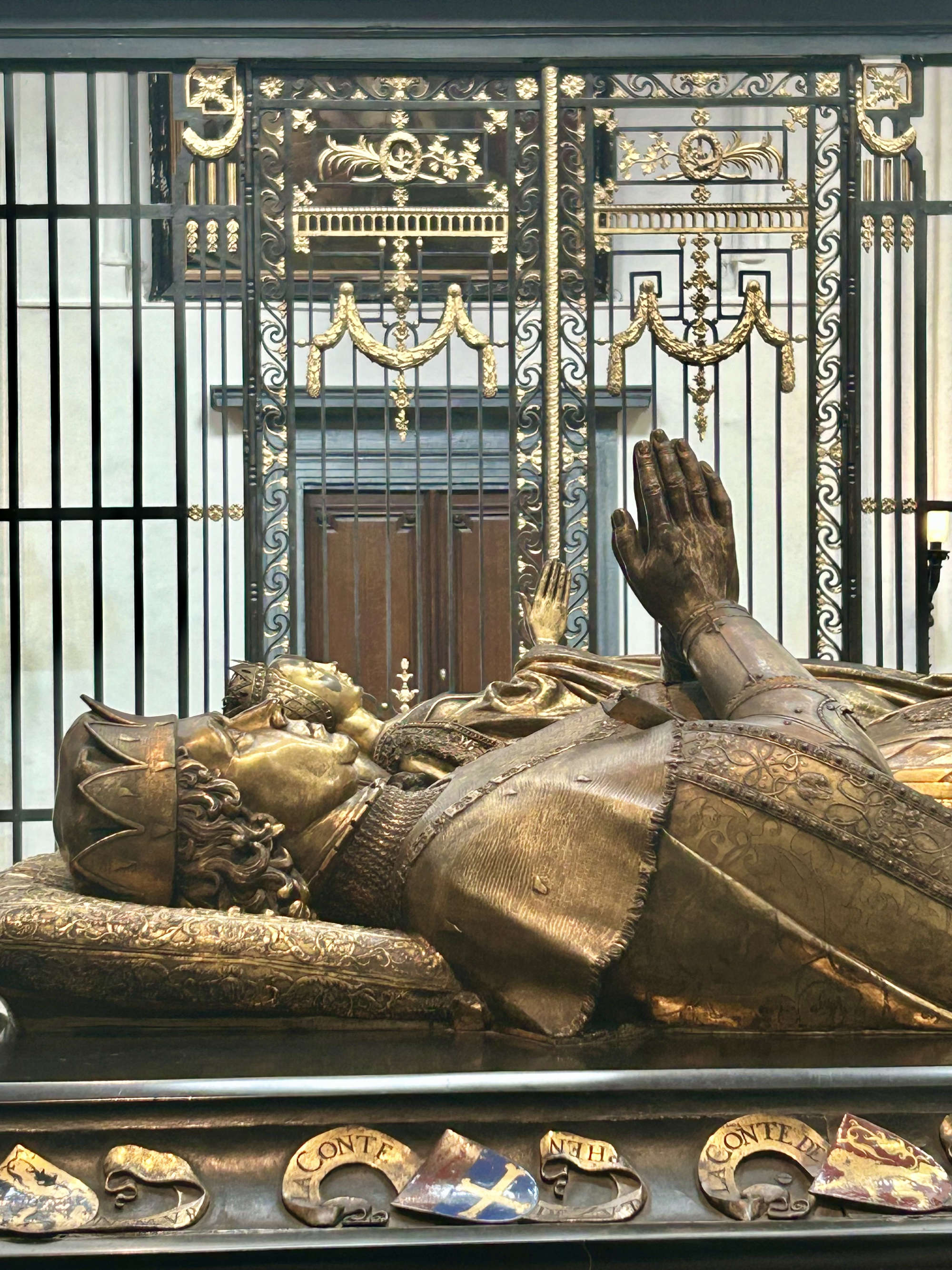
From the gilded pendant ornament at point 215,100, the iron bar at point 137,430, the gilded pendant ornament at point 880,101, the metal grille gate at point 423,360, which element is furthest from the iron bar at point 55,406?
the gilded pendant ornament at point 880,101

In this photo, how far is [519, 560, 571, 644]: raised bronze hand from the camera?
13.8 ft

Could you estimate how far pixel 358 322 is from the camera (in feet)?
21.5

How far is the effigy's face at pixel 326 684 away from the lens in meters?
3.10

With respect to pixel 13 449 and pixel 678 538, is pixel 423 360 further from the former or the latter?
pixel 678 538

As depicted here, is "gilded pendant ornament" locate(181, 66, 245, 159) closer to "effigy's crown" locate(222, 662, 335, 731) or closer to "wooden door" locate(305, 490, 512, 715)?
"wooden door" locate(305, 490, 512, 715)

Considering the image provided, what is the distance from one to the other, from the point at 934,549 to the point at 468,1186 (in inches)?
221

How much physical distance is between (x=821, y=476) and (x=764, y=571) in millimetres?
2280

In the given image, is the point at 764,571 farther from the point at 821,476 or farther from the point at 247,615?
the point at 247,615

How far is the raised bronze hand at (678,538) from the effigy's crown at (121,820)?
2.81 feet

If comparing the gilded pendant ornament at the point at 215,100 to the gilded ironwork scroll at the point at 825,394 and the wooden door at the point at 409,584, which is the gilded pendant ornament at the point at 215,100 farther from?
the gilded ironwork scroll at the point at 825,394

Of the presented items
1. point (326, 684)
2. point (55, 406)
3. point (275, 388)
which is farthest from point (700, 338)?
point (326, 684)

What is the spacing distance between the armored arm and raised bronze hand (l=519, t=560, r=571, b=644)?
4.94 feet

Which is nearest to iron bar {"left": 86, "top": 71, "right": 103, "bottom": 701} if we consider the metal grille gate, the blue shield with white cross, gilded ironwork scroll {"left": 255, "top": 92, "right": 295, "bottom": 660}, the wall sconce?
the metal grille gate

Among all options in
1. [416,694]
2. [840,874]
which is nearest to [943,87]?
[416,694]
